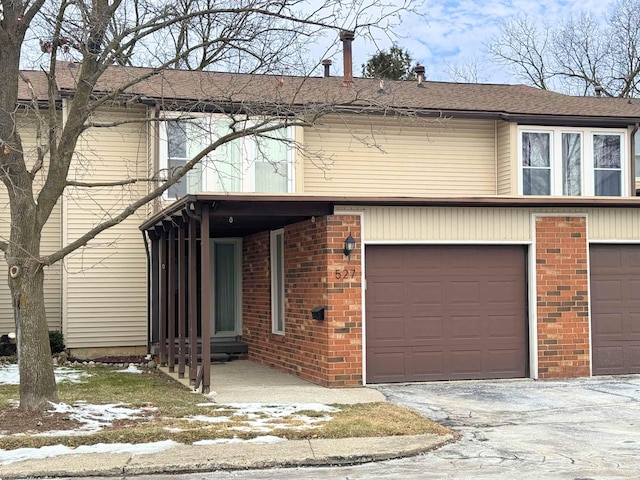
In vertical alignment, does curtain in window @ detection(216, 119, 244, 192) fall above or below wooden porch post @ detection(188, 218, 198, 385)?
above

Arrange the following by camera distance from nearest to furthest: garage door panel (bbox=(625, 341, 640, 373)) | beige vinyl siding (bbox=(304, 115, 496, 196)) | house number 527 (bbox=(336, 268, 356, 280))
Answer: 1. house number 527 (bbox=(336, 268, 356, 280))
2. garage door panel (bbox=(625, 341, 640, 373))
3. beige vinyl siding (bbox=(304, 115, 496, 196))

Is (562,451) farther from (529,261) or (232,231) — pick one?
(232,231)

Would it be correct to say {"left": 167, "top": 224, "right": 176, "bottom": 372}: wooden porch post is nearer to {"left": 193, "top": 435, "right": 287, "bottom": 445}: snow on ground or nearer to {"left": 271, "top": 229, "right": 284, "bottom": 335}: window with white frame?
{"left": 271, "top": 229, "right": 284, "bottom": 335}: window with white frame

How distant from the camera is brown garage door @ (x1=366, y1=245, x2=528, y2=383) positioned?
41.2ft

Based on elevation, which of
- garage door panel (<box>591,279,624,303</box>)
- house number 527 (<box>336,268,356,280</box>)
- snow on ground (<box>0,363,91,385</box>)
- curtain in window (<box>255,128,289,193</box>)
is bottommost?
snow on ground (<box>0,363,91,385</box>)

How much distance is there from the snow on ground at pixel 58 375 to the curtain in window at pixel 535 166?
402 inches

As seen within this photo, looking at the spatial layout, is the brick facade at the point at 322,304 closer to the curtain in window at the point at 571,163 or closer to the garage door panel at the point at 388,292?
the garage door panel at the point at 388,292

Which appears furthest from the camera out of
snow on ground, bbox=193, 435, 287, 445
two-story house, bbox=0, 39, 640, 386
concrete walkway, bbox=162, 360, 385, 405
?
two-story house, bbox=0, 39, 640, 386

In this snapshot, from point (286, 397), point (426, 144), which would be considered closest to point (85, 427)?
point (286, 397)

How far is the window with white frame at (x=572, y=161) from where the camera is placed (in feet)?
60.0

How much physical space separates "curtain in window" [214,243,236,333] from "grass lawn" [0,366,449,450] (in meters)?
5.85

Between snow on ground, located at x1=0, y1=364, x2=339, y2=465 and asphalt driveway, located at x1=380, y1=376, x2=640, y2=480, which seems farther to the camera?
snow on ground, located at x1=0, y1=364, x2=339, y2=465

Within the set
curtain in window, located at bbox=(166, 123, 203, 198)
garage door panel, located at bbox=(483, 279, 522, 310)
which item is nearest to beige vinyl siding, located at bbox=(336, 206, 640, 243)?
garage door panel, located at bbox=(483, 279, 522, 310)

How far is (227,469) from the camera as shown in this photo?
290 inches
